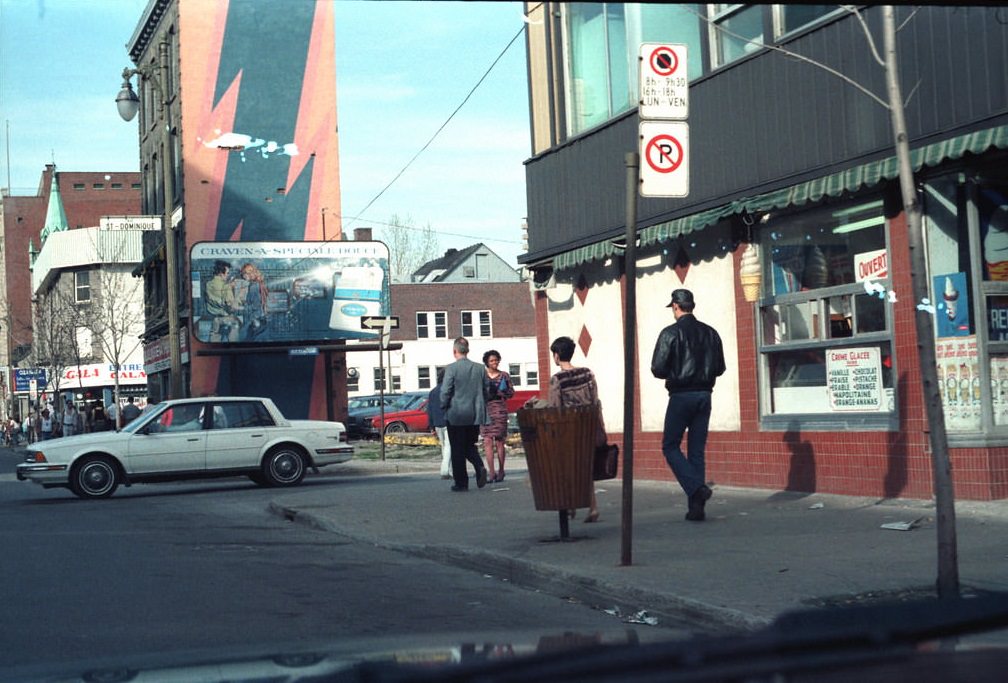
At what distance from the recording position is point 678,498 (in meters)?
13.9

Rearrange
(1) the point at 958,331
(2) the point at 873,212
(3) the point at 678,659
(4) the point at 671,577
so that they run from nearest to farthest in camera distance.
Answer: (3) the point at 678,659 → (4) the point at 671,577 → (1) the point at 958,331 → (2) the point at 873,212

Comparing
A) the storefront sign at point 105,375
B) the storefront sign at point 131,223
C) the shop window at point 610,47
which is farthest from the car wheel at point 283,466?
the storefront sign at point 105,375

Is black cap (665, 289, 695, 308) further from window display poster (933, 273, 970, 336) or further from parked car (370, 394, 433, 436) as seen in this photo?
parked car (370, 394, 433, 436)

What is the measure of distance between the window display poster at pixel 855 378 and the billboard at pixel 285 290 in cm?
2899

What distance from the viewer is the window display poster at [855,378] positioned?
12.3 metres

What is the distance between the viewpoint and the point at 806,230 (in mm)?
13234

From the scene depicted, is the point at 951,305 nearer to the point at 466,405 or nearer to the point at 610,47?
the point at 610,47

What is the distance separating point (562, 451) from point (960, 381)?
343cm

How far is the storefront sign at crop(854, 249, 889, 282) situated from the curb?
4507mm

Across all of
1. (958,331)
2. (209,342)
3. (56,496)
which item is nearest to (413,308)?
(209,342)

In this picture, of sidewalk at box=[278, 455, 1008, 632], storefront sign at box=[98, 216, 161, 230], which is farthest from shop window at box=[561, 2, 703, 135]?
storefront sign at box=[98, 216, 161, 230]

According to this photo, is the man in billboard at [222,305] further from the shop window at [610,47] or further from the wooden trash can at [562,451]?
the wooden trash can at [562,451]

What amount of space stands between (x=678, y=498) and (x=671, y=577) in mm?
5582

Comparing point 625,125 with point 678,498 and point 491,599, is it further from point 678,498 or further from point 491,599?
point 491,599
